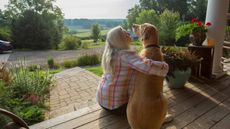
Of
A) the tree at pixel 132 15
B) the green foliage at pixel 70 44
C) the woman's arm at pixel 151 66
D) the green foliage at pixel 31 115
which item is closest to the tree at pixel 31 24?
the green foliage at pixel 70 44

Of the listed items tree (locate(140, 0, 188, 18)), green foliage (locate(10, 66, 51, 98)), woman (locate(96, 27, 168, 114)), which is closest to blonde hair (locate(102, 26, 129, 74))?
woman (locate(96, 27, 168, 114))

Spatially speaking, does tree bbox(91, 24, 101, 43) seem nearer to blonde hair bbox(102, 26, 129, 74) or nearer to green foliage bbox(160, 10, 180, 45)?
green foliage bbox(160, 10, 180, 45)

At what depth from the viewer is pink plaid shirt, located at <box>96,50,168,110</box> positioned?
5.29 ft

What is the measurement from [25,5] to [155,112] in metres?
18.9

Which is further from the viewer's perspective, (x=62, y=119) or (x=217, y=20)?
(x=217, y=20)

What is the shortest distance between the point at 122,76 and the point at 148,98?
0.50 m

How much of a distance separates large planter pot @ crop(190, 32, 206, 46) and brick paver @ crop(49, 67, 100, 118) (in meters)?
1.95

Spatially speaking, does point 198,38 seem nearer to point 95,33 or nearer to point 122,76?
point 122,76

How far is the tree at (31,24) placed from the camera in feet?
56.2

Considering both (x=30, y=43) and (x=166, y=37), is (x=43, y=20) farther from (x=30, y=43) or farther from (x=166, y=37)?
(x=166, y=37)

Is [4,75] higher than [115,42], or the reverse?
[115,42]

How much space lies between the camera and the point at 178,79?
3.07m

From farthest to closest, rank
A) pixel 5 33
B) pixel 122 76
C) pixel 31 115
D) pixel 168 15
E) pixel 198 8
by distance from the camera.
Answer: pixel 198 8 → pixel 5 33 → pixel 168 15 → pixel 31 115 → pixel 122 76

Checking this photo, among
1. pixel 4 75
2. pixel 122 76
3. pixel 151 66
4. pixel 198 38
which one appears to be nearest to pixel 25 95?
pixel 4 75
